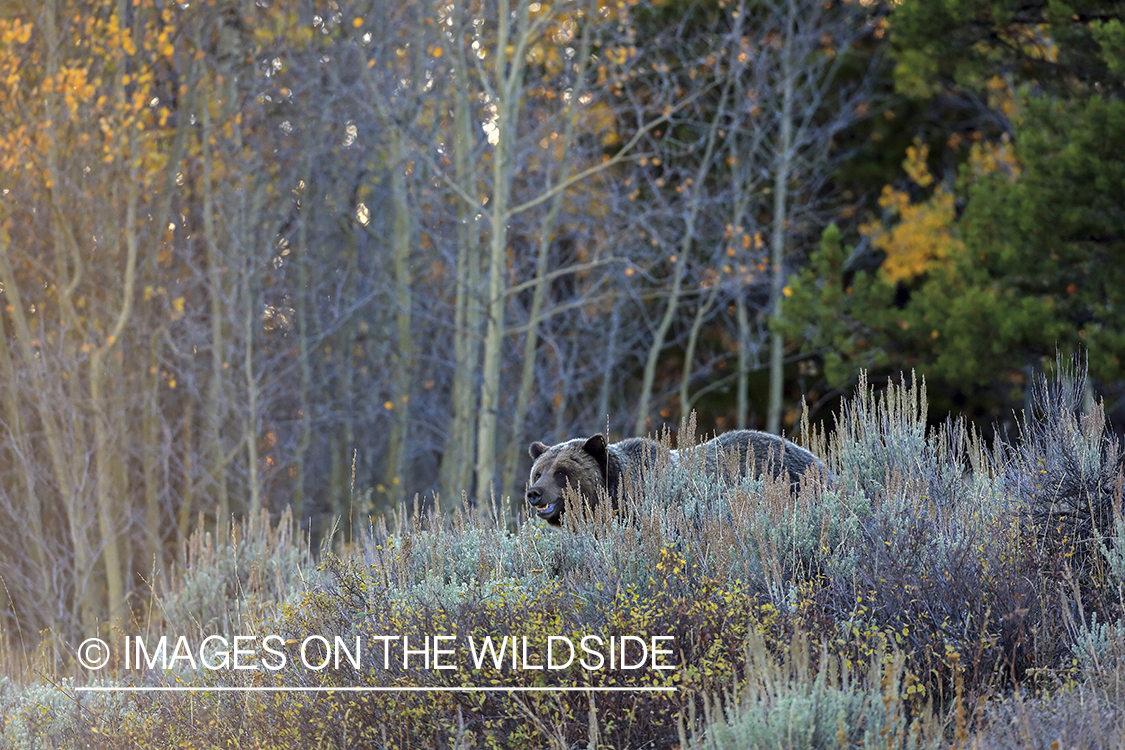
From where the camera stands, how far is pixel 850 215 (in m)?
22.2

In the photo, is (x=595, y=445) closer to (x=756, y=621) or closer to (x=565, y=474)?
(x=565, y=474)

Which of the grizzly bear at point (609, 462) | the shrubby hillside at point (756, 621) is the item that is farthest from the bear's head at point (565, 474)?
the shrubby hillside at point (756, 621)

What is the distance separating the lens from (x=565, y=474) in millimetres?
7656

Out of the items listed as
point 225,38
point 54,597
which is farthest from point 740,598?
point 225,38

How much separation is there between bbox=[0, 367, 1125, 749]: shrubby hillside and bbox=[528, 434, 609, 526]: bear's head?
474mm

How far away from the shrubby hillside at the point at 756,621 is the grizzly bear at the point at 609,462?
504 mm

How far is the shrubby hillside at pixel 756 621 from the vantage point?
4.74 m

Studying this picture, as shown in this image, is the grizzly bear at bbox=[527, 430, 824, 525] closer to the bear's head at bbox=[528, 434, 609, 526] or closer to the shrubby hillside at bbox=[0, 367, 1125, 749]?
the bear's head at bbox=[528, 434, 609, 526]

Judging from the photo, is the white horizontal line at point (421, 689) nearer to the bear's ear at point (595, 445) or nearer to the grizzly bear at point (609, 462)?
the grizzly bear at point (609, 462)

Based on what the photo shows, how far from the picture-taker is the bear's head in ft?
24.5

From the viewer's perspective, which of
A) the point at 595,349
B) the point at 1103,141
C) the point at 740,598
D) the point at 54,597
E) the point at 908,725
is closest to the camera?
the point at 908,725

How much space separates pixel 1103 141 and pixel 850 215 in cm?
969

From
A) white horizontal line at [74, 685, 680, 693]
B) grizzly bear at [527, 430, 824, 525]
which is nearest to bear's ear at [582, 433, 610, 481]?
grizzly bear at [527, 430, 824, 525]

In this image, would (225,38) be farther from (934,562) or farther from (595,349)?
(934,562)
